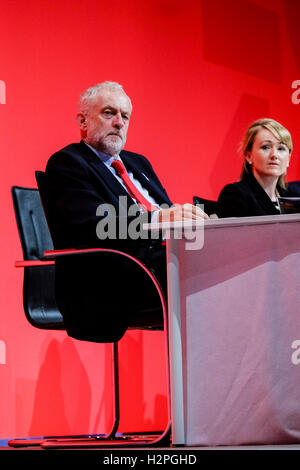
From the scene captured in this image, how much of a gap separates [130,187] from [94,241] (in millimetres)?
448

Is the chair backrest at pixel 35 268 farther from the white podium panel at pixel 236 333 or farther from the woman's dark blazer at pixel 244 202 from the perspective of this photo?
the white podium panel at pixel 236 333

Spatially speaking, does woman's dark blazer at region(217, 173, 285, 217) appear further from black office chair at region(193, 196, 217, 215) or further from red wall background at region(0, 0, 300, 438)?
red wall background at region(0, 0, 300, 438)

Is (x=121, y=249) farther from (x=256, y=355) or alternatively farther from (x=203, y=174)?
(x=203, y=174)

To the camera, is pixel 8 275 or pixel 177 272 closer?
pixel 177 272

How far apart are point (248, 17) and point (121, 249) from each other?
239 cm

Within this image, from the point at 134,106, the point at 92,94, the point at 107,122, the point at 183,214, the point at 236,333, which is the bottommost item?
the point at 236,333

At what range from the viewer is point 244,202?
9.23ft

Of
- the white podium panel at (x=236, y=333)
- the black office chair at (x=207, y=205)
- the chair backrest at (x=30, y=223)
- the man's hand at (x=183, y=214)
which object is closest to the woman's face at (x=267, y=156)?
the black office chair at (x=207, y=205)

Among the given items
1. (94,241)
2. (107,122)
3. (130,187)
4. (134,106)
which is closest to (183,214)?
(94,241)

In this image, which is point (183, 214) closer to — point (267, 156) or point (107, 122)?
point (107, 122)

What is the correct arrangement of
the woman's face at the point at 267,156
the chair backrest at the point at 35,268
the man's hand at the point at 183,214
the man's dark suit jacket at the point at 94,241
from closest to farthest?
the man's hand at the point at 183,214 → the man's dark suit jacket at the point at 94,241 → the chair backrest at the point at 35,268 → the woman's face at the point at 267,156

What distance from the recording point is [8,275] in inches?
129

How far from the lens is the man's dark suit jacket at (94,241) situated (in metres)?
2.20
